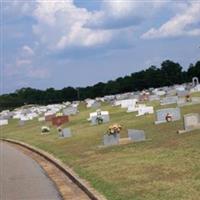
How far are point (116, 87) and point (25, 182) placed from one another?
467 ft

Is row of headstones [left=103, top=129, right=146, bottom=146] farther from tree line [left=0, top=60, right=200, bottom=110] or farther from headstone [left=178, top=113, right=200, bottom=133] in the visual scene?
tree line [left=0, top=60, right=200, bottom=110]

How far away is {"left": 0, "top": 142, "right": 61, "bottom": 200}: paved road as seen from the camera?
525 inches

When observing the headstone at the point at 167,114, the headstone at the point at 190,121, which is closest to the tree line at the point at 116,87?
the headstone at the point at 167,114

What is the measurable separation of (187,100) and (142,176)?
86.3 feet

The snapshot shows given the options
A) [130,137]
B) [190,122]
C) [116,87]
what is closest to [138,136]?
[130,137]

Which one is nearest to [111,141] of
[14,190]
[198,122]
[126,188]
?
[198,122]

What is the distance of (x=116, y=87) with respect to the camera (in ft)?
518

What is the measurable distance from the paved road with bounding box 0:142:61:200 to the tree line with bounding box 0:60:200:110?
367ft

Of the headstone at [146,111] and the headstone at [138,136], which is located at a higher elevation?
the headstone at [146,111]

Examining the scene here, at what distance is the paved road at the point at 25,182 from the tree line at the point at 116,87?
11196 cm

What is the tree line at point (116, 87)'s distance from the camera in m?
148

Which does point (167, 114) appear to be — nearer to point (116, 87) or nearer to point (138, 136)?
point (138, 136)

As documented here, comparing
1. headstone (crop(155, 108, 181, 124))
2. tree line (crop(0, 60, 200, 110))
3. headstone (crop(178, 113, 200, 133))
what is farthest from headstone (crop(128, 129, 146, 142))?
tree line (crop(0, 60, 200, 110))

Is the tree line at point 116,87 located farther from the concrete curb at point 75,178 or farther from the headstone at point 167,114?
the concrete curb at point 75,178
